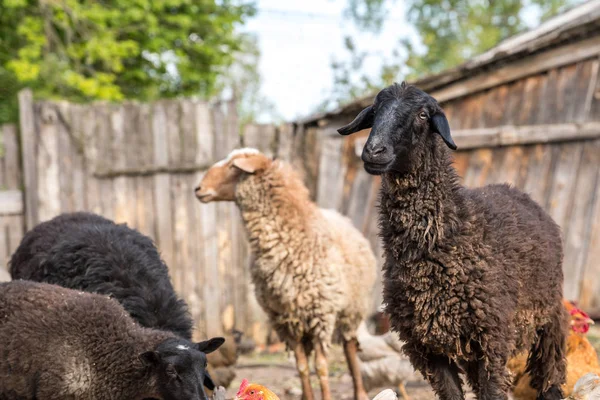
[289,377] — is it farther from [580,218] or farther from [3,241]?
[580,218]

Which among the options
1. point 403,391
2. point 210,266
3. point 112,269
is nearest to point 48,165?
point 210,266

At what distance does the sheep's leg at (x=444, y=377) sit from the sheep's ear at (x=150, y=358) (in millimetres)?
1717

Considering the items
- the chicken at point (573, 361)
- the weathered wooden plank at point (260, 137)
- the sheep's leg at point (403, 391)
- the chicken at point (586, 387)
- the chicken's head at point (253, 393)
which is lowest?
the sheep's leg at point (403, 391)

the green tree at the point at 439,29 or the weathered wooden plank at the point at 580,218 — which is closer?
the weathered wooden plank at the point at 580,218

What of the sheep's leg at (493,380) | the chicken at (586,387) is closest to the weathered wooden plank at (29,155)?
the sheep's leg at (493,380)

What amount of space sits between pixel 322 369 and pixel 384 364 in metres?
0.77

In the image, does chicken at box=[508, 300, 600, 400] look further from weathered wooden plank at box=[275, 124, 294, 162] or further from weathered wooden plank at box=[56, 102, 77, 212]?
weathered wooden plank at box=[56, 102, 77, 212]

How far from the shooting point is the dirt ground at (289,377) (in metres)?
7.52

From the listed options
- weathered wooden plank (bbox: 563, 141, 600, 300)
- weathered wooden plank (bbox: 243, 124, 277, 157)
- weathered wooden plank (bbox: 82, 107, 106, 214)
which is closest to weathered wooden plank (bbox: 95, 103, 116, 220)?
weathered wooden plank (bbox: 82, 107, 106, 214)

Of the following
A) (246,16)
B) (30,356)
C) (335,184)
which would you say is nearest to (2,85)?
(246,16)

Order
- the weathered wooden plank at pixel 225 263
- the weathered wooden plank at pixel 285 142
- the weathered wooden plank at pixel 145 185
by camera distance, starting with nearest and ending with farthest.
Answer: the weathered wooden plank at pixel 145 185 < the weathered wooden plank at pixel 225 263 < the weathered wooden plank at pixel 285 142

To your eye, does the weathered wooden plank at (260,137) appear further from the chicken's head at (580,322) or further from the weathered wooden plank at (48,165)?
the chicken's head at (580,322)

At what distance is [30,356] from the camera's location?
4750 mm

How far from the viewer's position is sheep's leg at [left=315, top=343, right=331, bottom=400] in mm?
6711
